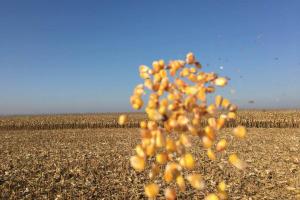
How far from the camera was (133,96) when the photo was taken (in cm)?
337

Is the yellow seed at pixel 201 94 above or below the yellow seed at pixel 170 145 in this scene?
above

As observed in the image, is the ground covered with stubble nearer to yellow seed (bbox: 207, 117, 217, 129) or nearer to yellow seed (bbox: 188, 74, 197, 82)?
yellow seed (bbox: 207, 117, 217, 129)

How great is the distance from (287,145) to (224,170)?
28.1 feet

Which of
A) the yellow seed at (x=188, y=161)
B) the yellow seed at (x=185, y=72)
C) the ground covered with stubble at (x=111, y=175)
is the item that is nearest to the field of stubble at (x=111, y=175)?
the ground covered with stubble at (x=111, y=175)

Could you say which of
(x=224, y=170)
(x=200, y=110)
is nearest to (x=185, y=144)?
(x=200, y=110)

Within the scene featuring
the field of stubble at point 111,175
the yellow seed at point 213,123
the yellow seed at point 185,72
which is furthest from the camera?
the field of stubble at point 111,175

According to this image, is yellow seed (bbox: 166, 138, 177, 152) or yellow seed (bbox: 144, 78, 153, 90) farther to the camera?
yellow seed (bbox: 144, 78, 153, 90)

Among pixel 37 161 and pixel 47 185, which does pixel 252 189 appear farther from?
pixel 37 161

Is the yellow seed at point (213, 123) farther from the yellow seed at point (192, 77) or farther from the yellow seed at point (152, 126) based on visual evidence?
the yellow seed at point (152, 126)

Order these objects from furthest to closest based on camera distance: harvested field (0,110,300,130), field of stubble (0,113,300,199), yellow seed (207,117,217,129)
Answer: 1. harvested field (0,110,300,130)
2. field of stubble (0,113,300,199)
3. yellow seed (207,117,217,129)

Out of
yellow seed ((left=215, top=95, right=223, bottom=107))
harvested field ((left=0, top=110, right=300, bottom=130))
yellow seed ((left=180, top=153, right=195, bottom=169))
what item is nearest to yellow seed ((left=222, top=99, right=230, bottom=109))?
yellow seed ((left=215, top=95, right=223, bottom=107))

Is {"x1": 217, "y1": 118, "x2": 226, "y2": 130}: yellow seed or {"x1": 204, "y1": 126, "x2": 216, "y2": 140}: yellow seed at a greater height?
{"x1": 217, "y1": 118, "x2": 226, "y2": 130}: yellow seed

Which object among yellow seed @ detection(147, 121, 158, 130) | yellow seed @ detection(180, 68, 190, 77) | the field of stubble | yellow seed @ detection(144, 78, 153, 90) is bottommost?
the field of stubble

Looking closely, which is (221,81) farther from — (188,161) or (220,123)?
(188,161)
